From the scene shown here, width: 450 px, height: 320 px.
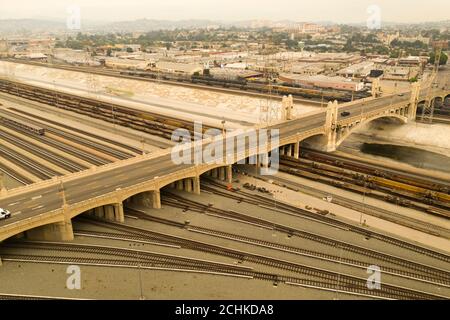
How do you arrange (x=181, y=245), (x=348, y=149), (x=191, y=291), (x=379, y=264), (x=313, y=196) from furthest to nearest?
(x=348, y=149) < (x=313, y=196) < (x=181, y=245) < (x=379, y=264) < (x=191, y=291)

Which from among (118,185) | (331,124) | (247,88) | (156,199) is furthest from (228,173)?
(247,88)

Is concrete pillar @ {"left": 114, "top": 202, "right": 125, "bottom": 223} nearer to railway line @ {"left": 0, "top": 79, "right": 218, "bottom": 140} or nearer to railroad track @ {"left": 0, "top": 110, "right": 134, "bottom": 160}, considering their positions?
railroad track @ {"left": 0, "top": 110, "right": 134, "bottom": 160}

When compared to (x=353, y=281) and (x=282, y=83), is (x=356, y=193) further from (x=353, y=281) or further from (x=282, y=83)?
(x=282, y=83)

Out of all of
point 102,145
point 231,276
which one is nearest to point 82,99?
point 102,145

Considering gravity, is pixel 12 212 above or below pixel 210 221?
above

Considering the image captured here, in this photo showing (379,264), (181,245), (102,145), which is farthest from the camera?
(102,145)

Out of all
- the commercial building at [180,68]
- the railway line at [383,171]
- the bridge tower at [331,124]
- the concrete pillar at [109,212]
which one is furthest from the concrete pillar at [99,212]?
the commercial building at [180,68]

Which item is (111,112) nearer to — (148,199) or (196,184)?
(196,184)
